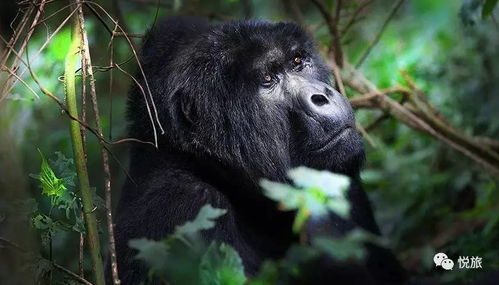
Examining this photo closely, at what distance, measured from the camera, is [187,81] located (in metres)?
4.05

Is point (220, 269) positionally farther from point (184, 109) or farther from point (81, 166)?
point (184, 109)

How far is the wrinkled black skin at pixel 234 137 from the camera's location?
3902 mm

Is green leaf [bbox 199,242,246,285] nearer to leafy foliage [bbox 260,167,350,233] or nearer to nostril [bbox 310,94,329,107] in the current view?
leafy foliage [bbox 260,167,350,233]

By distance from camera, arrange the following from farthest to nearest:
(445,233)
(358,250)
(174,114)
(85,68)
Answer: (445,233)
(174,114)
(85,68)
(358,250)

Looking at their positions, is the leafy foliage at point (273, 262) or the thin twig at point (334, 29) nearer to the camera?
the leafy foliage at point (273, 262)

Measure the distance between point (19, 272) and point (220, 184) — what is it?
1.59 metres

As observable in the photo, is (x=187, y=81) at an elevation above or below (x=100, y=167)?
below

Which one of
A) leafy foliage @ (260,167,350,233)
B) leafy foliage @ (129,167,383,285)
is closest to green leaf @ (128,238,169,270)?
leafy foliage @ (129,167,383,285)

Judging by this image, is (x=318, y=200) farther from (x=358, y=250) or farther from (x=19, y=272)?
(x=19, y=272)

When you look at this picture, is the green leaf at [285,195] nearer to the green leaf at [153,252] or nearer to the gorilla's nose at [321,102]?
the green leaf at [153,252]

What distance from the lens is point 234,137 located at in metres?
3.99

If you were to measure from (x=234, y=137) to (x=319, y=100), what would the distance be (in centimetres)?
50

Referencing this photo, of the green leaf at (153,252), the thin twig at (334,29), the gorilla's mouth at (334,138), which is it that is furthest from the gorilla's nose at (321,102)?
the green leaf at (153,252)

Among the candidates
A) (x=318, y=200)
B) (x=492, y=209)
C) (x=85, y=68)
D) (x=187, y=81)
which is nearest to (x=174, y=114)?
(x=187, y=81)
